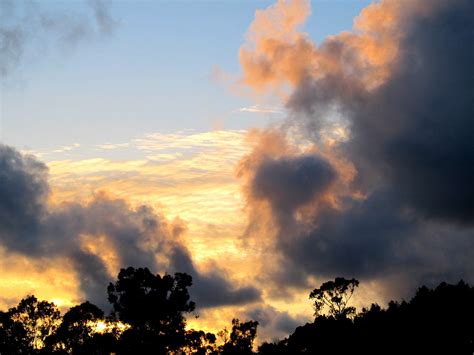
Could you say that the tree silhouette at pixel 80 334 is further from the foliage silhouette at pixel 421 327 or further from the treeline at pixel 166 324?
the foliage silhouette at pixel 421 327

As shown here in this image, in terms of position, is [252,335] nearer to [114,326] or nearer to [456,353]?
[114,326]

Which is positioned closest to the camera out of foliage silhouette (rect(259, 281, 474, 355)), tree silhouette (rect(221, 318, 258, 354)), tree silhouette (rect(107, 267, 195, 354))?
foliage silhouette (rect(259, 281, 474, 355))

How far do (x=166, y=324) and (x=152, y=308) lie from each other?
3.32 metres

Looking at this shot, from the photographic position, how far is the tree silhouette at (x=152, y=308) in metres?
86.8

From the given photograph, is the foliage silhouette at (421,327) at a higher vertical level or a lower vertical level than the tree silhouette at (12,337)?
lower

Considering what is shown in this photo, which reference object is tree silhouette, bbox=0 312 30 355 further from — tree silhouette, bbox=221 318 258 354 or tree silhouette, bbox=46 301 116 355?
tree silhouette, bbox=221 318 258 354

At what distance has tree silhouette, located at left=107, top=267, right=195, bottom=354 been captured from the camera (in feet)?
285

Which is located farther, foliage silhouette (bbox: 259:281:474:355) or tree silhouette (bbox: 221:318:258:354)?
tree silhouette (bbox: 221:318:258:354)

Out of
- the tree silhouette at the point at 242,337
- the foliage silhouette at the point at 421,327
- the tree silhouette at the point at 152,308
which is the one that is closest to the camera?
the foliage silhouette at the point at 421,327

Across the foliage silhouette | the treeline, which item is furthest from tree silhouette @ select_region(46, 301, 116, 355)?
the foliage silhouette

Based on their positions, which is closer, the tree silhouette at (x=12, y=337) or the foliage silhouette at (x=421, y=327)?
the foliage silhouette at (x=421, y=327)

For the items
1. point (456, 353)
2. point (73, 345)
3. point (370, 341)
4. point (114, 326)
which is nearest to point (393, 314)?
point (370, 341)

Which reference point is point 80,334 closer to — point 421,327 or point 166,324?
point 166,324

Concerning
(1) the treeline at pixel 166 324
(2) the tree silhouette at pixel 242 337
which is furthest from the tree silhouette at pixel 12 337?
(2) the tree silhouette at pixel 242 337
